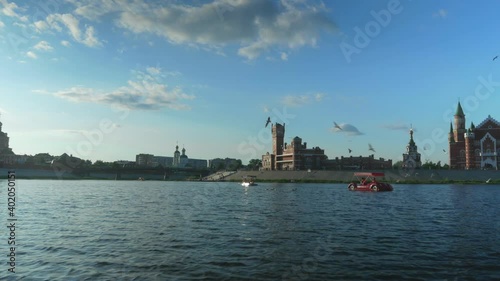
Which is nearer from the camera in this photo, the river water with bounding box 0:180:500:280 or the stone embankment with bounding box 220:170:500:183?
the river water with bounding box 0:180:500:280

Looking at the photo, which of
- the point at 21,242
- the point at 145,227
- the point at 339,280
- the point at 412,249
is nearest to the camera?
the point at 339,280

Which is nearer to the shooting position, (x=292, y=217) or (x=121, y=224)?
(x=121, y=224)

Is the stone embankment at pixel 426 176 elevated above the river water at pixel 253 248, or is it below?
above

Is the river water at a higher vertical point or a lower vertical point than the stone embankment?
lower

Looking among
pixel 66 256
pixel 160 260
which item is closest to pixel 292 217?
pixel 160 260

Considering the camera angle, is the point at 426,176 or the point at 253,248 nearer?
the point at 253,248

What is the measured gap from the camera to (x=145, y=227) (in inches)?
1390

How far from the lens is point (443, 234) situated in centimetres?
3209

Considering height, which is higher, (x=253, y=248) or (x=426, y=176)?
(x=426, y=176)

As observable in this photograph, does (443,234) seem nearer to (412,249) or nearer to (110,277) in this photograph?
(412,249)

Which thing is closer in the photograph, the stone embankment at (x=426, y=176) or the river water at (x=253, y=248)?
the river water at (x=253, y=248)

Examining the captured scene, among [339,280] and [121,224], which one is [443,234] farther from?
[121,224]

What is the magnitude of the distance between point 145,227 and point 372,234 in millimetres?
20884

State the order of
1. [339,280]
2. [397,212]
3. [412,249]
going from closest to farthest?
[339,280] < [412,249] < [397,212]
